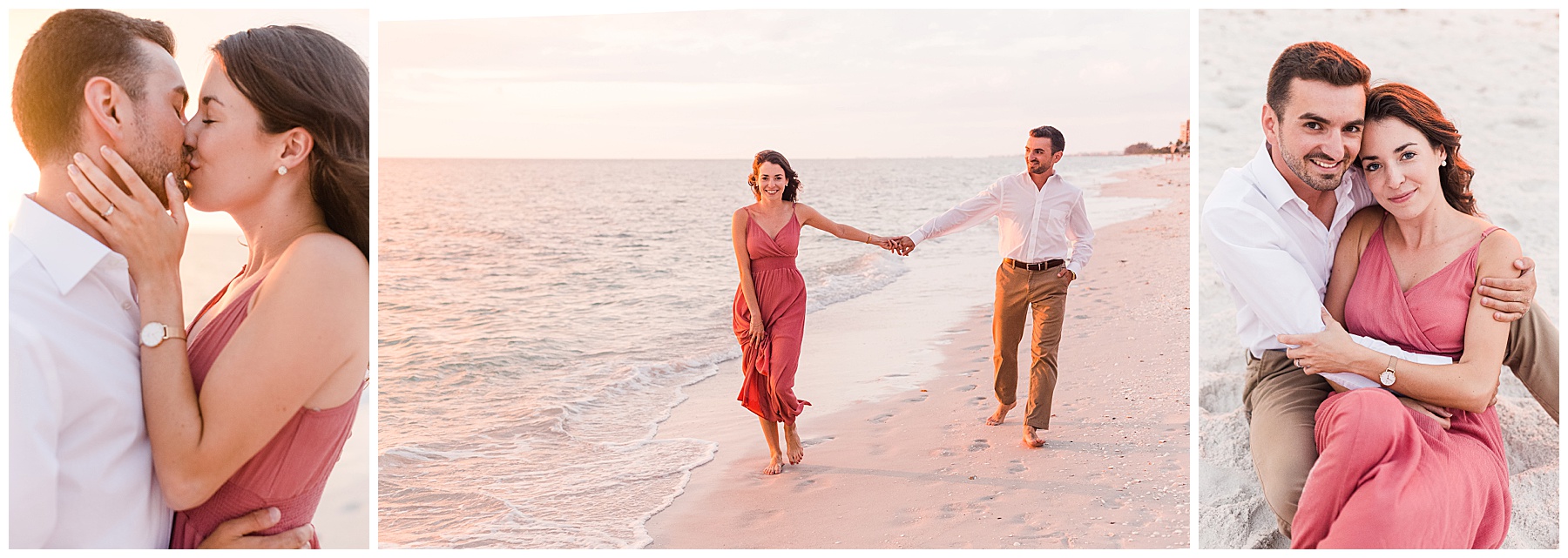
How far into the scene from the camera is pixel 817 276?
11930 millimetres

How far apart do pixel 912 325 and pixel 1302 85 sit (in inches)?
205

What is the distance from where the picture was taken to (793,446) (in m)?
4.64

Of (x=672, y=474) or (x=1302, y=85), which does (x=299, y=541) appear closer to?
(x=672, y=474)

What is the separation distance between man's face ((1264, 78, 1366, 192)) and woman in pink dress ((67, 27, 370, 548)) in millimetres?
2815

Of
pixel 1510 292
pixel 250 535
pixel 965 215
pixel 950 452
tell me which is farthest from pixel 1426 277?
pixel 250 535

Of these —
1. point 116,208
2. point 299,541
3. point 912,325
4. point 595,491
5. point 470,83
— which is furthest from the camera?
point 470,83

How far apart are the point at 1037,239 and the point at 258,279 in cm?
323

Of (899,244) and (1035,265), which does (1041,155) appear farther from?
(899,244)

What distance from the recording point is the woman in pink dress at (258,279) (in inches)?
99.8

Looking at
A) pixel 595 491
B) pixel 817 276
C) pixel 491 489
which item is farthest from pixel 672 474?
pixel 817 276

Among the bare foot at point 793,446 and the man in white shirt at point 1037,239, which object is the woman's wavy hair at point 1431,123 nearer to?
the man in white shirt at point 1037,239

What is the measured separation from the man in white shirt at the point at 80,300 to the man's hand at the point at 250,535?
1.0 inches

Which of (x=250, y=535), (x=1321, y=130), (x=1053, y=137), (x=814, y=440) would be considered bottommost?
(x=814, y=440)

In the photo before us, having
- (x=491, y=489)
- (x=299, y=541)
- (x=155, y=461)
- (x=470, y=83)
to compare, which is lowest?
(x=491, y=489)
